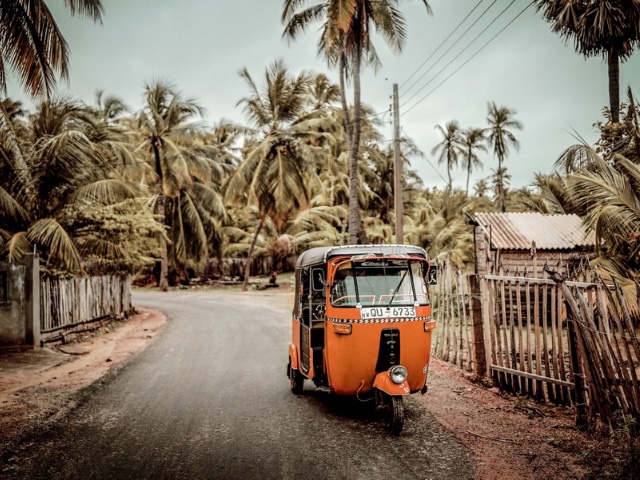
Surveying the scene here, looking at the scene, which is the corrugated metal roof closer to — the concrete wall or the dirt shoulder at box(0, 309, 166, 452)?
the dirt shoulder at box(0, 309, 166, 452)

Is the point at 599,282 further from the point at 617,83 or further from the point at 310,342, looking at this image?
the point at 617,83

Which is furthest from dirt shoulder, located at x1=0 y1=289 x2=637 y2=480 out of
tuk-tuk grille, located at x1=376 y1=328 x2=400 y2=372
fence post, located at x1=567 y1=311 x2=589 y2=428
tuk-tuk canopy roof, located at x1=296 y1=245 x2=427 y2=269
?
tuk-tuk canopy roof, located at x1=296 y1=245 x2=427 y2=269

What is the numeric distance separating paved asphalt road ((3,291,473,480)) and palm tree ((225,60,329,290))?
1786 cm

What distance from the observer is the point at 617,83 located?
1577 centimetres

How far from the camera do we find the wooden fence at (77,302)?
11.7 meters

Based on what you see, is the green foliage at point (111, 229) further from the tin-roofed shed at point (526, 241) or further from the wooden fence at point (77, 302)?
the tin-roofed shed at point (526, 241)

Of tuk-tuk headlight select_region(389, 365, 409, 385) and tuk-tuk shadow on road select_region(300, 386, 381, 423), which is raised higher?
tuk-tuk headlight select_region(389, 365, 409, 385)

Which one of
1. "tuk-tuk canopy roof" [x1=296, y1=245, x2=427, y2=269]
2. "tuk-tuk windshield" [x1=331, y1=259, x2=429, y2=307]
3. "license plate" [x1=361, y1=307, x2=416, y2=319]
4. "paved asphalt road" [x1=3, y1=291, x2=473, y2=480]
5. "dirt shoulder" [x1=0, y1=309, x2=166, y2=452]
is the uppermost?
"tuk-tuk canopy roof" [x1=296, y1=245, x2=427, y2=269]

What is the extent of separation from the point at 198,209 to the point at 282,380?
77.9 feet

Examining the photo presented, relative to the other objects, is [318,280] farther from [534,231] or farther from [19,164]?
[534,231]

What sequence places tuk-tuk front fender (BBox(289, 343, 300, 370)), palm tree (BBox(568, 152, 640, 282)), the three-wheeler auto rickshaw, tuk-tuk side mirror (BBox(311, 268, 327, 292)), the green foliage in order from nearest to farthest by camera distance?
1. the three-wheeler auto rickshaw
2. tuk-tuk side mirror (BBox(311, 268, 327, 292))
3. tuk-tuk front fender (BBox(289, 343, 300, 370))
4. palm tree (BBox(568, 152, 640, 282))
5. the green foliage

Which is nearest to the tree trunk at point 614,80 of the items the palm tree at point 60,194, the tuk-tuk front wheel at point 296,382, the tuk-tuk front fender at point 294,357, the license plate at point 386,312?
the license plate at point 386,312

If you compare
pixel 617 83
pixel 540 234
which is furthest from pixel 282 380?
pixel 617 83

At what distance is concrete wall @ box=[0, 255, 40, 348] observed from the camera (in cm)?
1045
